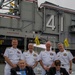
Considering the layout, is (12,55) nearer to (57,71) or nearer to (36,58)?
(36,58)

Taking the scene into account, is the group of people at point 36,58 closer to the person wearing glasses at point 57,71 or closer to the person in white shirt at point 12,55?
the person in white shirt at point 12,55

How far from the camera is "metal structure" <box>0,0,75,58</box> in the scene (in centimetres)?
2544

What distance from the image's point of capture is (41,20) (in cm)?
2833

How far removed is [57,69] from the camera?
21.9 feet

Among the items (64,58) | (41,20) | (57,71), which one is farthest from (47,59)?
(41,20)

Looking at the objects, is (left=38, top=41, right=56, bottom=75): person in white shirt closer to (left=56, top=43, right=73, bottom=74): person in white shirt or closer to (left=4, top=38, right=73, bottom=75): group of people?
Answer: (left=4, top=38, right=73, bottom=75): group of people

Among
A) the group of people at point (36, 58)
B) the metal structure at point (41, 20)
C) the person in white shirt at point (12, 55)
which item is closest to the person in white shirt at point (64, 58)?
the group of people at point (36, 58)

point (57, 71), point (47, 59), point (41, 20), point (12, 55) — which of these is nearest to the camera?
point (57, 71)

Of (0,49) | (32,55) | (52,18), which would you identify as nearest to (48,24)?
(52,18)

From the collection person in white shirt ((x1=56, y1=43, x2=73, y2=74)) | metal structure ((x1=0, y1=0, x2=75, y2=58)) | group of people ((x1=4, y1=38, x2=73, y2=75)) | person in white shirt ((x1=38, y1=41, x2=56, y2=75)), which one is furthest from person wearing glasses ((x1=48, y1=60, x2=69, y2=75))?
metal structure ((x1=0, y1=0, x2=75, y2=58))

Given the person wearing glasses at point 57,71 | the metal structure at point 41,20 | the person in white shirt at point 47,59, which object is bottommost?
the person wearing glasses at point 57,71

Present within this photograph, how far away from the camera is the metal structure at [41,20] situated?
25438 mm

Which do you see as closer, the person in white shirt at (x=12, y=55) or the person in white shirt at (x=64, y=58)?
the person in white shirt at (x=12, y=55)

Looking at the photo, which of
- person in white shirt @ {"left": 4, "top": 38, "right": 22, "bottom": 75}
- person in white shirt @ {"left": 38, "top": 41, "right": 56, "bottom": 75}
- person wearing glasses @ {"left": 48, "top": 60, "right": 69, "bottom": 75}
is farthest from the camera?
person in white shirt @ {"left": 38, "top": 41, "right": 56, "bottom": 75}
